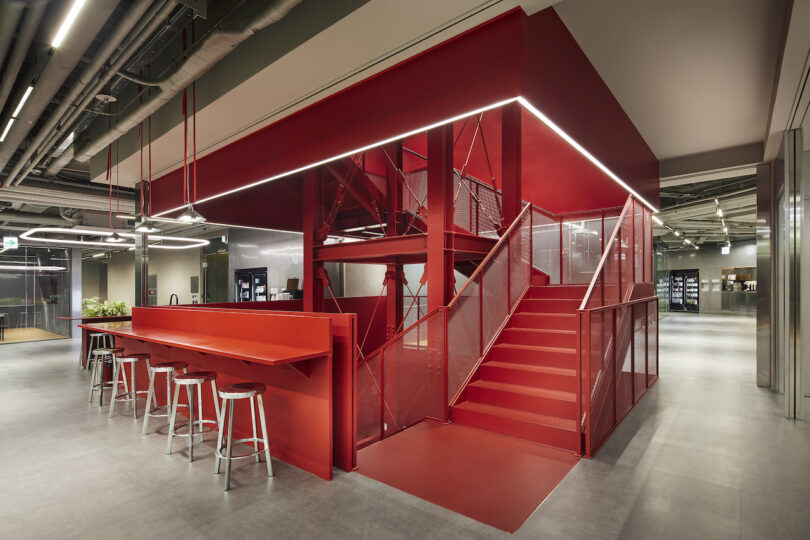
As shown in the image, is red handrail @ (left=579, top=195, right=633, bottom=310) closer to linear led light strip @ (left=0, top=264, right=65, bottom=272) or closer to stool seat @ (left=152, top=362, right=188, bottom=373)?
stool seat @ (left=152, top=362, right=188, bottom=373)

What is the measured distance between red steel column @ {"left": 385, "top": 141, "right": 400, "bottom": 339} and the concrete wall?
21.7 meters

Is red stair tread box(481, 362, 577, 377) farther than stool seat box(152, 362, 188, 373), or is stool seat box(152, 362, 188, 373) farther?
red stair tread box(481, 362, 577, 377)

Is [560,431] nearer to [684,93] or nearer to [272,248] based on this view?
[684,93]

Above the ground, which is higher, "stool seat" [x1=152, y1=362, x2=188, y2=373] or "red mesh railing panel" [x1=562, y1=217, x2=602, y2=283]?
"red mesh railing panel" [x1=562, y1=217, x2=602, y2=283]

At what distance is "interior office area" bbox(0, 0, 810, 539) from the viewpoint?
299cm

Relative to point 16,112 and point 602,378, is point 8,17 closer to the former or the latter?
point 16,112

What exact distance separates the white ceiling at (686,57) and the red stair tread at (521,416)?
3730mm

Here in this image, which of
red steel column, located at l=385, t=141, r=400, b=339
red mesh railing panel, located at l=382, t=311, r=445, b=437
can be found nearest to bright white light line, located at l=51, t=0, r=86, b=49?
red mesh railing panel, located at l=382, t=311, r=445, b=437

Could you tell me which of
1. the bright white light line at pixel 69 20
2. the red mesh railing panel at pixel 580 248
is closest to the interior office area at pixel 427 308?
the bright white light line at pixel 69 20

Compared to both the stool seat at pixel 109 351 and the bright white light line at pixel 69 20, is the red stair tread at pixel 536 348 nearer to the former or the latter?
the bright white light line at pixel 69 20

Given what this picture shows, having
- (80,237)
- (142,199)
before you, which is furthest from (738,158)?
(80,237)

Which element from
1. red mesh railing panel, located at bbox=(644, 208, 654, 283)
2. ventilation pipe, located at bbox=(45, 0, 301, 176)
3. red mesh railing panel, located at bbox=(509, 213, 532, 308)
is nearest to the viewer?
ventilation pipe, located at bbox=(45, 0, 301, 176)

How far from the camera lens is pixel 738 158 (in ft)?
22.2

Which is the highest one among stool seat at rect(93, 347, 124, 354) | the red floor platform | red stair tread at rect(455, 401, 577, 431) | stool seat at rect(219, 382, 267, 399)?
stool seat at rect(219, 382, 267, 399)
